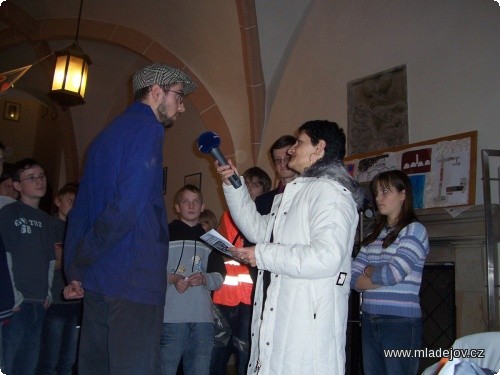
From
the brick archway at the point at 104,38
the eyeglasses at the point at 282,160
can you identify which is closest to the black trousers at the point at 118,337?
the eyeglasses at the point at 282,160

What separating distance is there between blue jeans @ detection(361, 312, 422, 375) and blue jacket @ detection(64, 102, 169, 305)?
1.27 metres

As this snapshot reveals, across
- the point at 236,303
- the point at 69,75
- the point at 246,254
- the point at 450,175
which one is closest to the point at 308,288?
the point at 246,254

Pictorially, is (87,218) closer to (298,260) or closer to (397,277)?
(298,260)

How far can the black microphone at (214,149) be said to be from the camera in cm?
214

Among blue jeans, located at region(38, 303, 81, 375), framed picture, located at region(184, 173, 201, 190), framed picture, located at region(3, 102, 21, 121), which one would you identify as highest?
framed picture, located at region(3, 102, 21, 121)

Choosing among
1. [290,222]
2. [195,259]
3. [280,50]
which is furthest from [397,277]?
[280,50]

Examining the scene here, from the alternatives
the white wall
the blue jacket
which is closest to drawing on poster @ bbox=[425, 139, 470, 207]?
the white wall

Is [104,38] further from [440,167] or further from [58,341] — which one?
[440,167]

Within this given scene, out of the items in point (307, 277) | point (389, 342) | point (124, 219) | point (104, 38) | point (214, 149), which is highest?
point (104, 38)

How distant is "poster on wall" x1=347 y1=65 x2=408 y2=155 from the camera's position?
448 cm

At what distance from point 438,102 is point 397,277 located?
2.26 m

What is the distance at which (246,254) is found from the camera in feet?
5.98

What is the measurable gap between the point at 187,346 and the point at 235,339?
18.8 inches

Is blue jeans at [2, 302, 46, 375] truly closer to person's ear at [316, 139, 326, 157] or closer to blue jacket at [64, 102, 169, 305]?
blue jacket at [64, 102, 169, 305]
